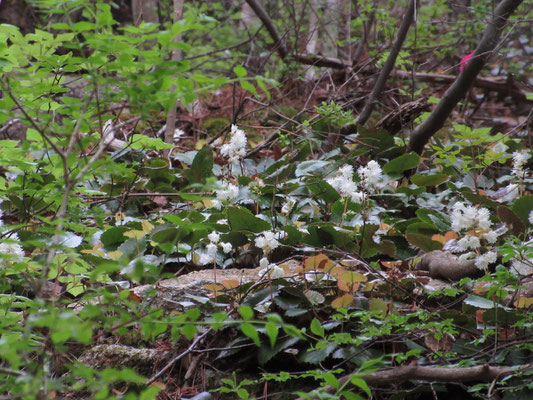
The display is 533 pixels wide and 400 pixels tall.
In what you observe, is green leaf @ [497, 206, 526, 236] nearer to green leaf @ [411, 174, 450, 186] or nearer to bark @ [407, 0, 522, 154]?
green leaf @ [411, 174, 450, 186]

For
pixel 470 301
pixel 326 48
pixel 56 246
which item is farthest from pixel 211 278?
pixel 326 48

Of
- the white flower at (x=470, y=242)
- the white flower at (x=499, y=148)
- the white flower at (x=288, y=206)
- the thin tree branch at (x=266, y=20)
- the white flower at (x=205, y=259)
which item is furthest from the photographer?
the thin tree branch at (x=266, y=20)

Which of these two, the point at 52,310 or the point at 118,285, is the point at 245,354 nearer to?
the point at 118,285

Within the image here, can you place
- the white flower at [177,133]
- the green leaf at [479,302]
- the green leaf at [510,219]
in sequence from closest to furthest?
the green leaf at [479,302], the green leaf at [510,219], the white flower at [177,133]

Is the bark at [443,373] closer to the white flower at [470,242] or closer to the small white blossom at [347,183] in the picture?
the white flower at [470,242]

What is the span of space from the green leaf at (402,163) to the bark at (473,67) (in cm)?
48

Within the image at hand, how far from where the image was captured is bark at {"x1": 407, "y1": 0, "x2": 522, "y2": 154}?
11.0 feet

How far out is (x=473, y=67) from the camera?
3428mm

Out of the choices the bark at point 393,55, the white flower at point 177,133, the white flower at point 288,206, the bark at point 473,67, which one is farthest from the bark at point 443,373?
the white flower at point 177,133

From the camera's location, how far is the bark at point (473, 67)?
336 centimetres

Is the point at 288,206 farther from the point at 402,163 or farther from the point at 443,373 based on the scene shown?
the point at 443,373

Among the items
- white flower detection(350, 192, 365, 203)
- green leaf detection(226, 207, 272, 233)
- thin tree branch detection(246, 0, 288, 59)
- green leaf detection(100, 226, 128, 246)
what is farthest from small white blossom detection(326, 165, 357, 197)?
thin tree branch detection(246, 0, 288, 59)

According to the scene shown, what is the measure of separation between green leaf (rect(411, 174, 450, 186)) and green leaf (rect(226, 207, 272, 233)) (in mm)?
1203

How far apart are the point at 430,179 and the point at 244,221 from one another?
1.34 metres
